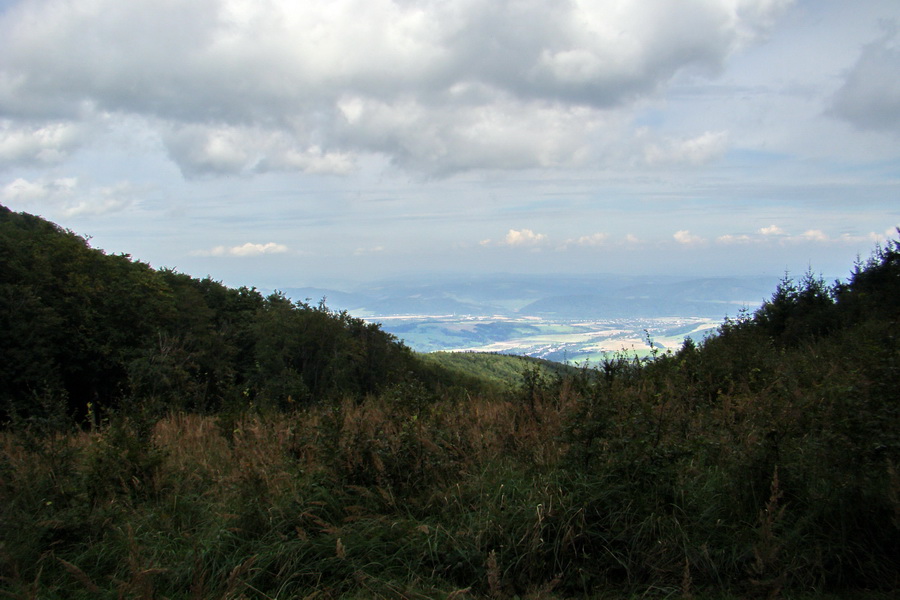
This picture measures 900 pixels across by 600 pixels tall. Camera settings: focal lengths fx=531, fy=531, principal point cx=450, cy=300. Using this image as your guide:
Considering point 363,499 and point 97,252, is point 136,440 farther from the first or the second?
point 97,252

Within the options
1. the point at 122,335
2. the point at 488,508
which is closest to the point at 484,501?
the point at 488,508

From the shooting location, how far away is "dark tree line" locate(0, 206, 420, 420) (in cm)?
2136

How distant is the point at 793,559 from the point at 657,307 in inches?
7687

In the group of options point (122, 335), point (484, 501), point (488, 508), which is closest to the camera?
point (488, 508)

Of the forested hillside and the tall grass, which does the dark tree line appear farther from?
the tall grass

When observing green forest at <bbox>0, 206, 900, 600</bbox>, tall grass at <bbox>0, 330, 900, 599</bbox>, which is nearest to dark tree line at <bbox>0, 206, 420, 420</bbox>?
green forest at <bbox>0, 206, 900, 600</bbox>

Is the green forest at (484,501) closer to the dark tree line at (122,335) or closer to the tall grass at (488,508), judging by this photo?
the tall grass at (488,508)

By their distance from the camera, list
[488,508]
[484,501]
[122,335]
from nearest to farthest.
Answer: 1. [488,508]
2. [484,501]
3. [122,335]

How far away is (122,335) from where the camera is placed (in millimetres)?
27172

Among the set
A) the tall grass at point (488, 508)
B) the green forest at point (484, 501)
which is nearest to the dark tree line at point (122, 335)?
the green forest at point (484, 501)

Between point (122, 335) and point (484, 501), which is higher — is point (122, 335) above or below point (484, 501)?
above

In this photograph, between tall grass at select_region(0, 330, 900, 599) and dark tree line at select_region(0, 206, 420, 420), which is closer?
tall grass at select_region(0, 330, 900, 599)

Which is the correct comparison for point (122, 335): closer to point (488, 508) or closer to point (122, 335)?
→ point (122, 335)

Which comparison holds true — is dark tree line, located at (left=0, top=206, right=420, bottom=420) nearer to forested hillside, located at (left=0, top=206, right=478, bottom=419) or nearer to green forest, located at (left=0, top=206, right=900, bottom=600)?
forested hillside, located at (left=0, top=206, right=478, bottom=419)
